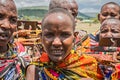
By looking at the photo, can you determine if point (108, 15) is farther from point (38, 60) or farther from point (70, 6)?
point (38, 60)

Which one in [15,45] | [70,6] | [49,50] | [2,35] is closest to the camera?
[49,50]

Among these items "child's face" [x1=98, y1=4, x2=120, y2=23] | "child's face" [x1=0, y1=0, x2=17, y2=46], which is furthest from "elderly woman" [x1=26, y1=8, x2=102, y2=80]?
"child's face" [x1=98, y1=4, x2=120, y2=23]

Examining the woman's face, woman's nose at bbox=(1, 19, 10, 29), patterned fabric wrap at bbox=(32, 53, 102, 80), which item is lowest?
patterned fabric wrap at bbox=(32, 53, 102, 80)

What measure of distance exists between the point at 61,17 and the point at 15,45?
26.6 inches

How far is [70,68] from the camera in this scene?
3.20m

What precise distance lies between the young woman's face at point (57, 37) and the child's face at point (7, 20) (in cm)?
37

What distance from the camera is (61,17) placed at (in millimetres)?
3133

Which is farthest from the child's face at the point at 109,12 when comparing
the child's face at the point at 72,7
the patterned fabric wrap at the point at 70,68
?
the patterned fabric wrap at the point at 70,68

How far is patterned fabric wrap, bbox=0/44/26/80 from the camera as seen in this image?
3.28m

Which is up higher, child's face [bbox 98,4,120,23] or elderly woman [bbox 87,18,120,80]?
child's face [bbox 98,4,120,23]

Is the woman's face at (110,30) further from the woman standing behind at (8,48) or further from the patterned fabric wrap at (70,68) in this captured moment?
the woman standing behind at (8,48)

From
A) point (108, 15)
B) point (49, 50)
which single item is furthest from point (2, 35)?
point (108, 15)

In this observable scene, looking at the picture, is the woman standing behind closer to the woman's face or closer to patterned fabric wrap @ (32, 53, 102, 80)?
patterned fabric wrap @ (32, 53, 102, 80)

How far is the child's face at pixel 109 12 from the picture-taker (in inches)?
224
